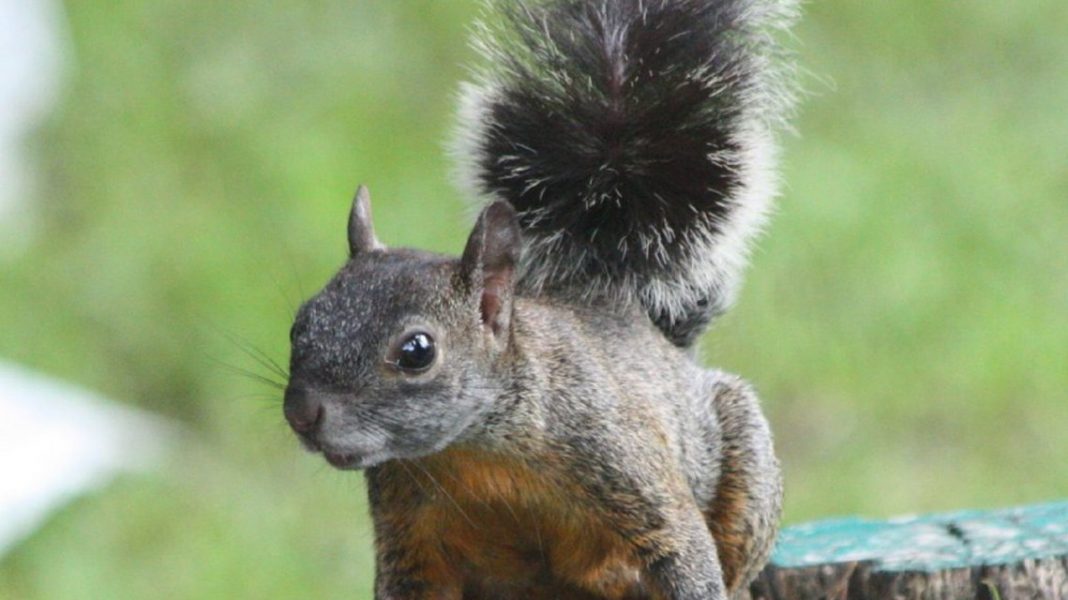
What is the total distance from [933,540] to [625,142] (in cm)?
85

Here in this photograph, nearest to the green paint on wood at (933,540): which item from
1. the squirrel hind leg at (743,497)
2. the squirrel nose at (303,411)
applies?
the squirrel hind leg at (743,497)

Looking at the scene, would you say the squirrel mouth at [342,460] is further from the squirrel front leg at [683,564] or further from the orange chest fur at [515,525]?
the squirrel front leg at [683,564]

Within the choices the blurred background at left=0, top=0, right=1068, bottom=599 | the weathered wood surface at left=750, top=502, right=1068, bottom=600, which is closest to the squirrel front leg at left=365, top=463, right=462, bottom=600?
the weathered wood surface at left=750, top=502, right=1068, bottom=600

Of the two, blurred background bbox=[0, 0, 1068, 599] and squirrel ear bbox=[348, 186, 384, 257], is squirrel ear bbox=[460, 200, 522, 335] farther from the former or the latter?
blurred background bbox=[0, 0, 1068, 599]

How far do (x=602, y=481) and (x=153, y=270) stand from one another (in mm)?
2791

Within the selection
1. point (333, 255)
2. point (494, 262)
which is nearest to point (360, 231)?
point (494, 262)

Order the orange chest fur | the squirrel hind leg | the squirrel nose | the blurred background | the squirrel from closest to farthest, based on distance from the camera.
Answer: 1. the squirrel nose
2. the squirrel
3. the orange chest fur
4. the squirrel hind leg
5. the blurred background

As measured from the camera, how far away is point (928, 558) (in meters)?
3.23

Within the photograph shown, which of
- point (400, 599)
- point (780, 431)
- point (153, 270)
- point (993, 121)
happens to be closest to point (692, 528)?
point (400, 599)

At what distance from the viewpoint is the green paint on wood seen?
10.5 ft

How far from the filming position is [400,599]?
9.72 feet

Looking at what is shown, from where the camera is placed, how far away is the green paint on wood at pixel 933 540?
3203mm

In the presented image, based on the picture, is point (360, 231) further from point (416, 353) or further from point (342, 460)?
point (342, 460)

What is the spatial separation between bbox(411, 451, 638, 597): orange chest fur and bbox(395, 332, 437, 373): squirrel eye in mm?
218
